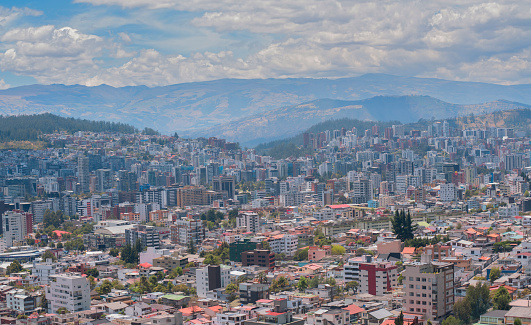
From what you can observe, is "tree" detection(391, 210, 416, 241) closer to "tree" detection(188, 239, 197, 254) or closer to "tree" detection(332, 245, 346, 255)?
"tree" detection(332, 245, 346, 255)

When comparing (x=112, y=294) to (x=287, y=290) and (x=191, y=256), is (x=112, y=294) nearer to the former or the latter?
(x=287, y=290)

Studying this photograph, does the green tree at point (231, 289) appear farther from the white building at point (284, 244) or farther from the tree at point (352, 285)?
the white building at point (284, 244)

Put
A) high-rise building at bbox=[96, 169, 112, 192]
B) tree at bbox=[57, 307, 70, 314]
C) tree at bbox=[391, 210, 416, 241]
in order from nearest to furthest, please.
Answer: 1. tree at bbox=[57, 307, 70, 314]
2. tree at bbox=[391, 210, 416, 241]
3. high-rise building at bbox=[96, 169, 112, 192]

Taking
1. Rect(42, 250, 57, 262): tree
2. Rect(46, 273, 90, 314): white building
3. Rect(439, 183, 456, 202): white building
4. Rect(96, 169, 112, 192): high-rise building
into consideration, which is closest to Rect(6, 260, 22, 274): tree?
Rect(42, 250, 57, 262): tree

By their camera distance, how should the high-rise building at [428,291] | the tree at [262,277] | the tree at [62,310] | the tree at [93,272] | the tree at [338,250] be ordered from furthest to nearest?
1. the tree at [338,250]
2. the tree at [93,272]
3. the tree at [262,277]
4. the tree at [62,310]
5. the high-rise building at [428,291]

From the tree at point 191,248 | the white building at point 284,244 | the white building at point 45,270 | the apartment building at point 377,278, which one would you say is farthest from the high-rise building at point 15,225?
the apartment building at point 377,278

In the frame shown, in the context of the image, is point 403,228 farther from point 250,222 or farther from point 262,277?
point 250,222

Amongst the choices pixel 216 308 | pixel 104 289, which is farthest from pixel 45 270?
pixel 216 308
